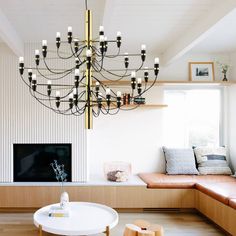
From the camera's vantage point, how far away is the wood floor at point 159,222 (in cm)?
394

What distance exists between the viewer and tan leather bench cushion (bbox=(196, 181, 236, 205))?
Result: 12.7 ft

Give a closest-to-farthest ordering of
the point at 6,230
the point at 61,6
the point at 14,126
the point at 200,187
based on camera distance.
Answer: the point at 61,6 < the point at 6,230 < the point at 200,187 < the point at 14,126

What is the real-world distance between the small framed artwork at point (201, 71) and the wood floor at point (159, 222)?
2.34 meters

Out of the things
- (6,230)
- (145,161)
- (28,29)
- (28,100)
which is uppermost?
(28,29)

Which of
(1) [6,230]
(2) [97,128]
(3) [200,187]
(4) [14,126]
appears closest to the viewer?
(1) [6,230]

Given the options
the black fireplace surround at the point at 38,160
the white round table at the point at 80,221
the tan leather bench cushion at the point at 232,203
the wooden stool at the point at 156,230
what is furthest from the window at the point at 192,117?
the wooden stool at the point at 156,230

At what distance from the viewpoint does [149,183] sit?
4742 mm

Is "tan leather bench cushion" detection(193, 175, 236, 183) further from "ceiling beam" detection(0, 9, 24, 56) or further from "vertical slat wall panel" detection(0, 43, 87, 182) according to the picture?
"ceiling beam" detection(0, 9, 24, 56)

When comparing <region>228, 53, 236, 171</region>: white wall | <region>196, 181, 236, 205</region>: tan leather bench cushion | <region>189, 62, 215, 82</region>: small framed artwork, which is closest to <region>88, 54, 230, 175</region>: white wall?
<region>189, 62, 215, 82</region>: small framed artwork

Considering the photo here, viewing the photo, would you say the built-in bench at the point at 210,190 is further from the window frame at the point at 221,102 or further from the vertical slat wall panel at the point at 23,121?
the vertical slat wall panel at the point at 23,121

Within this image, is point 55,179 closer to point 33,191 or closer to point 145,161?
point 33,191

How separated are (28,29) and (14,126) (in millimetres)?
1580

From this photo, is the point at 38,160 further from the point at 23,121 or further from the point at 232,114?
the point at 232,114

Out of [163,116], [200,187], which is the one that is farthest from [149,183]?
[163,116]
